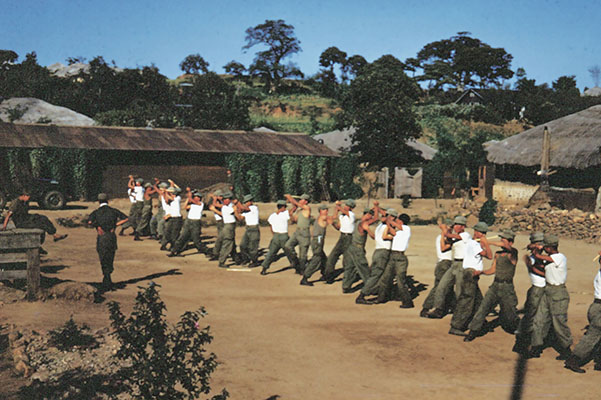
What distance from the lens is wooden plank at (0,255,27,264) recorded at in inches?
461

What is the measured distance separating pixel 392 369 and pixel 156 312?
4.42 meters

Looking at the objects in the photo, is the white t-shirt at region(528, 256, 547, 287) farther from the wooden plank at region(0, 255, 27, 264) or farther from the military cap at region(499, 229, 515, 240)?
the wooden plank at region(0, 255, 27, 264)

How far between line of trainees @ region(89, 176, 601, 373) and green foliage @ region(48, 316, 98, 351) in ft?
11.8

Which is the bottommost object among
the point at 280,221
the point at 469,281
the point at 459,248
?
the point at 469,281

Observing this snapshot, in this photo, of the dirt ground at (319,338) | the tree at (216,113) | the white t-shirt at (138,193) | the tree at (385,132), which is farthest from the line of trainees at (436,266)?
the tree at (216,113)

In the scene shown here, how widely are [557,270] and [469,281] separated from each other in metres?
1.64

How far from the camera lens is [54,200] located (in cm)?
2866

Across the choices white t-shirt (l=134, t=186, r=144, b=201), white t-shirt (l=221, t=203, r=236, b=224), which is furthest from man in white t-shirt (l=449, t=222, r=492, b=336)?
white t-shirt (l=134, t=186, r=144, b=201)

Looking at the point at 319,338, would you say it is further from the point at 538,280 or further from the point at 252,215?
the point at 252,215

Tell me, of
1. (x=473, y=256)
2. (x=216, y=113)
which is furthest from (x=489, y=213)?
(x=216, y=113)

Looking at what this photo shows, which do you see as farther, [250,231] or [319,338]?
[250,231]

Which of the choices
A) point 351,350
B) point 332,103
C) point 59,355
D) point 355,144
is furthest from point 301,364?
point 332,103

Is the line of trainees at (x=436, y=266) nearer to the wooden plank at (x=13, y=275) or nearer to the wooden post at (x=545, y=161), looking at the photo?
the wooden plank at (x=13, y=275)

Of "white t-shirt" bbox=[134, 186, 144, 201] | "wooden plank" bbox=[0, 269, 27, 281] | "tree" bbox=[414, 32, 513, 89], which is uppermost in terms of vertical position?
"tree" bbox=[414, 32, 513, 89]
